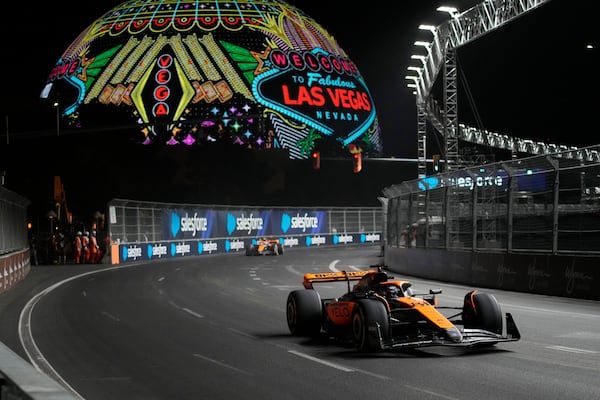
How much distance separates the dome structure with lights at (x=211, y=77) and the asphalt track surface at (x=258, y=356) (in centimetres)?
6675

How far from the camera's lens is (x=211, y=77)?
291ft

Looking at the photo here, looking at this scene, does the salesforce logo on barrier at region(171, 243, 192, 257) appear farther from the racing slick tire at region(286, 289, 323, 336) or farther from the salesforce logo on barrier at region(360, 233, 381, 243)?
the racing slick tire at region(286, 289, 323, 336)

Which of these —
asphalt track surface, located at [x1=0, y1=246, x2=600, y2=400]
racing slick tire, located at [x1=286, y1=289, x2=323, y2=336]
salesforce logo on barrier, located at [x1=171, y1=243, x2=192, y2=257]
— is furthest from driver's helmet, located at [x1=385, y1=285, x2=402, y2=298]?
salesforce logo on barrier, located at [x1=171, y1=243, x2=192, y2=257]

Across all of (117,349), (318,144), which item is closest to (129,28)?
(318,144)

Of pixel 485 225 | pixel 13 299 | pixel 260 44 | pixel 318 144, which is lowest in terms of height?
pixel 13 299

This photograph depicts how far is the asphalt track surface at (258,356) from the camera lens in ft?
30.6

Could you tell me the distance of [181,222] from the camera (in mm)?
56094

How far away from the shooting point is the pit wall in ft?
66.0

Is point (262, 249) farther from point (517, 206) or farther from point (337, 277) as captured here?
point (337, 277)

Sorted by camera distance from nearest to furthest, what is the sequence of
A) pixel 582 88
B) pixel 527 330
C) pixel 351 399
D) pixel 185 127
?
pixel 351 399 → pixel 527 330 → pixel 582 88 → pixel 185 127

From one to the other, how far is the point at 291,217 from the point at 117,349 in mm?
57864

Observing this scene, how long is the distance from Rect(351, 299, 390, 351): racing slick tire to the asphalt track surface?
196mm

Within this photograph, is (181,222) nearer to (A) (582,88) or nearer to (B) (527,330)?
(A) (582,88)

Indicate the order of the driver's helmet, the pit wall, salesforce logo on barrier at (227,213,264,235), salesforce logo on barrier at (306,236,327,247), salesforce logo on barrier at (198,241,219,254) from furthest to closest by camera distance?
salesforce logo on barrier at (306,236,327,247), salesforce logo on barrier at (227,213,264,235), salesforce logo on barrier at (198,241,219,254), the pit wall, the driver's helmet
